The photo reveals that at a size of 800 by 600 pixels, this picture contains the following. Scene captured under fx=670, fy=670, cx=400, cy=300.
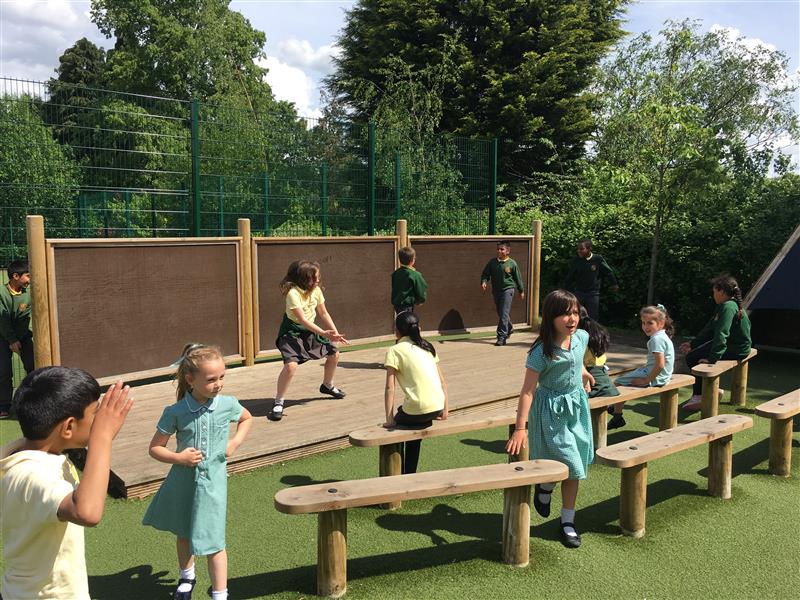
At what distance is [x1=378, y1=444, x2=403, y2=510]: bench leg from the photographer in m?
4.68

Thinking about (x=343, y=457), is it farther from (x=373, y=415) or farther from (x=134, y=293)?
(x=134, y=293)

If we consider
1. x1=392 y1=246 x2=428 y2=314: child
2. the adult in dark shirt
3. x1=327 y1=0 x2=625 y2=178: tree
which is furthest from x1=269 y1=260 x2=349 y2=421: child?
x1=327 y1=0 x2=625 y2=178: tree

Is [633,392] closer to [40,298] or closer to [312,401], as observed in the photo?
[312,401]

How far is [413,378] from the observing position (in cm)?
477

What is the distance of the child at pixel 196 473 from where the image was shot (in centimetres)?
324

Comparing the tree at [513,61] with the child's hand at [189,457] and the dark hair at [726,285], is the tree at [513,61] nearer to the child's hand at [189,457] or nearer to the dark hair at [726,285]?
the dark hair at [726,285]

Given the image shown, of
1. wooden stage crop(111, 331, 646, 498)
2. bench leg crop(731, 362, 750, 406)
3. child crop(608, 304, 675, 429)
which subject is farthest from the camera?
bench leg crop(731, 362, 750, 406)

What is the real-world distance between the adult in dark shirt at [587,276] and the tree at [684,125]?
7.50ft

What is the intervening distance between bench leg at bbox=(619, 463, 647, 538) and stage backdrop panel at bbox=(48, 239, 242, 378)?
5.30m

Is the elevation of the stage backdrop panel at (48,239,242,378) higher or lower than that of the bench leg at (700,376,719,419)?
higher

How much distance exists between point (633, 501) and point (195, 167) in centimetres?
685

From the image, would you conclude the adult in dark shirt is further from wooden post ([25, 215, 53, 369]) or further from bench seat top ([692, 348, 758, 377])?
wooden post ([25, 215, 53, 369])

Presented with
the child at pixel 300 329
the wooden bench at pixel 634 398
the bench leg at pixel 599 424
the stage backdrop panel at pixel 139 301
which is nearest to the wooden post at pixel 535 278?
the wooden bench at pixel 634 398

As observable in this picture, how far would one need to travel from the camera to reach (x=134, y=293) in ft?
23.9
